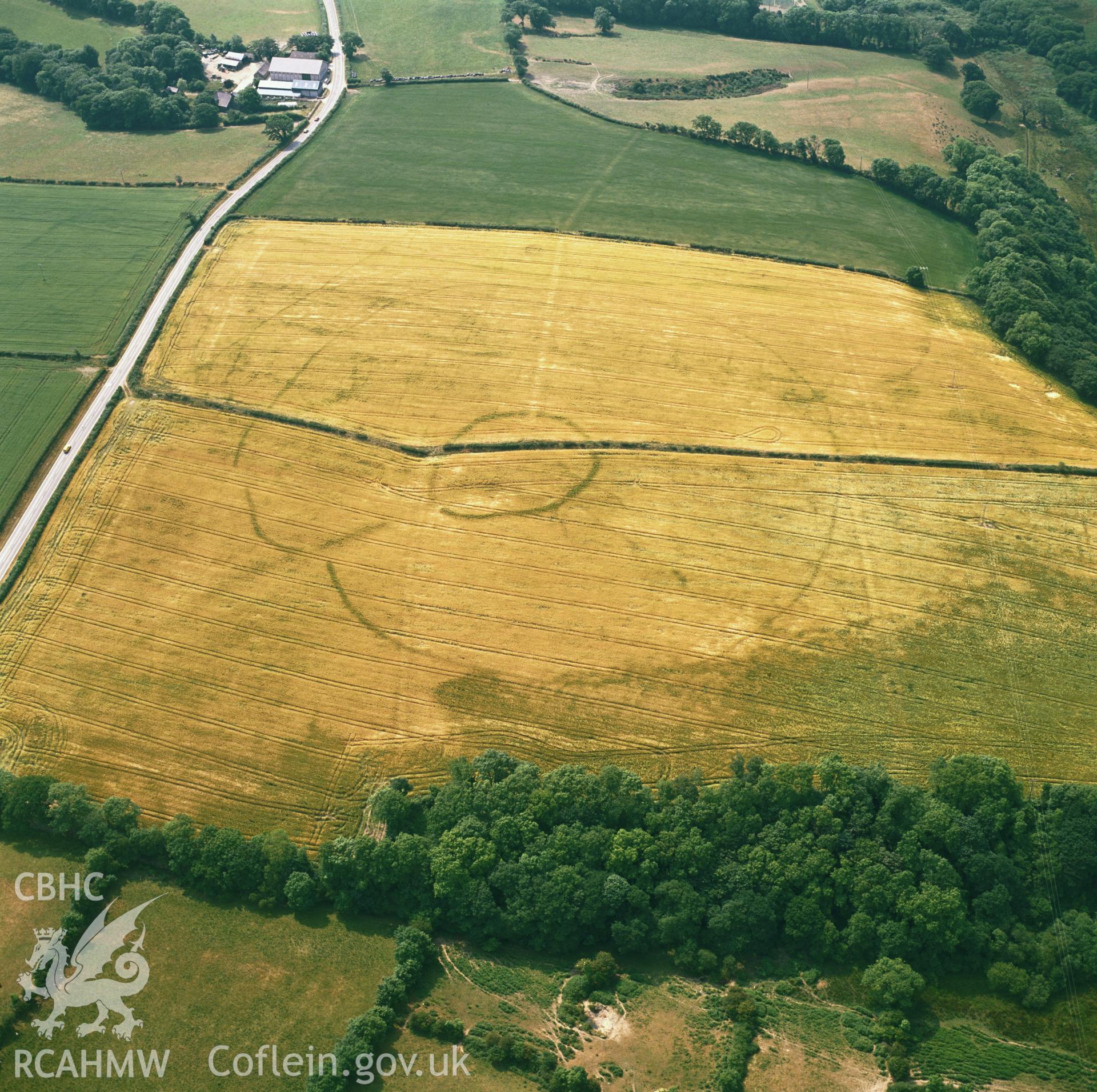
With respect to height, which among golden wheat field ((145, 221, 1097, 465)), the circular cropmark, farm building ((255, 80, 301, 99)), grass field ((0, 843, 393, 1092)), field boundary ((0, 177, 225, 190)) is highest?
farm building ((255, 80, 301, 99))

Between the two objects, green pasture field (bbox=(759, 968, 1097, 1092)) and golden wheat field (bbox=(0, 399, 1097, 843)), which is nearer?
green pasture field (bbox=(759, 968, 1097, 1092))

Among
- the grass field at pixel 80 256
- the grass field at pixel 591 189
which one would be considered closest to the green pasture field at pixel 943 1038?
the grass field at pixel 591 189

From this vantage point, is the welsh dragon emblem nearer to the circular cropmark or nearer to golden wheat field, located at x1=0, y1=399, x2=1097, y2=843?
golden wheat field, located at x1=0, y1=399, x2=1097, y2=843

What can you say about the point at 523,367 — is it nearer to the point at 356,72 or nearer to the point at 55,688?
the point at 55,688

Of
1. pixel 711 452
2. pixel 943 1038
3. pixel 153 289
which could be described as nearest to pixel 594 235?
pixel 711 452

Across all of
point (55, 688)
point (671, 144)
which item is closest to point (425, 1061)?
point (55, 688)

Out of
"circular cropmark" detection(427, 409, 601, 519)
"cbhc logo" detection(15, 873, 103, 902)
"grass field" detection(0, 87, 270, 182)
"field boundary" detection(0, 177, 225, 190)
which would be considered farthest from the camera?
"grass field" detection(0, 87, 270, 182)

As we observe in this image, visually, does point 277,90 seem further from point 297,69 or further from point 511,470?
point 511,470

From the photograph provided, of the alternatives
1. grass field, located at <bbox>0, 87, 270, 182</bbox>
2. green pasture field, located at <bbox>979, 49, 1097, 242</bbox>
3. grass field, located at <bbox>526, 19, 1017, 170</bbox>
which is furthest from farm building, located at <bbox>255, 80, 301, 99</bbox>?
green pasture field, located at <bbox>979, 49, 1097, 242</bbox>
